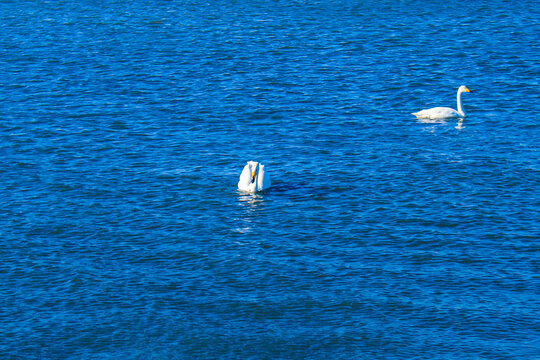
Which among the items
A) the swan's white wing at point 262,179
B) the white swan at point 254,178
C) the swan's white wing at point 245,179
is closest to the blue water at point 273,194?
the swan's white wing at point 262,179

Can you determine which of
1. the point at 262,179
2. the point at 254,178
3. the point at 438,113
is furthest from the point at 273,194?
the point at 438,113

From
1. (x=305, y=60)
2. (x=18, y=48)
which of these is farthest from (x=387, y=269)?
(x=18, y=48)

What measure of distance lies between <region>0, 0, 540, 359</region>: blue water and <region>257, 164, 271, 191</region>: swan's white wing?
0.46m

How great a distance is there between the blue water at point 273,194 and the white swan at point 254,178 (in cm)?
58

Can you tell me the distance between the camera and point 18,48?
69125 mm

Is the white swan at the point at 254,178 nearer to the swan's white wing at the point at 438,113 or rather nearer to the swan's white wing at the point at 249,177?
the swan's white wing at the point at 249,177

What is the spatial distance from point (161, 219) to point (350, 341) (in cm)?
1243

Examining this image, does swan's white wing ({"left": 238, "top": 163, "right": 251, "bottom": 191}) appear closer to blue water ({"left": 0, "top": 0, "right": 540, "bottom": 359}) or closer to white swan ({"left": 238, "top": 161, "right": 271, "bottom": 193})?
white swan ({"left": 238, "top": 161, "right": 271, "bottom": 193})

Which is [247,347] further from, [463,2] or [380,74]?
[463,2]

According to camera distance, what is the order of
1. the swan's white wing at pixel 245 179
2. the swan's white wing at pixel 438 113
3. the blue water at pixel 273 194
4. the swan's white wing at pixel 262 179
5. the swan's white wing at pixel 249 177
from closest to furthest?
the blue water at pixel 273 194, the swan's white wing at pixel 262 179, the swan's white wing at pixel 249 177, the swan's white wing at pixel 245 179, the swan's white wing at pixel 438 113

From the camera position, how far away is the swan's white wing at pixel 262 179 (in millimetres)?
41812

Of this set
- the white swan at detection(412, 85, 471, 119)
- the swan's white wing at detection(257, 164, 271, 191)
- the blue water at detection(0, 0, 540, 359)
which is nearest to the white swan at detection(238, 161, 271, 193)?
the swan's white wing at detection(257, 164, 271, 191)

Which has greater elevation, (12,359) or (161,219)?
(161,219)

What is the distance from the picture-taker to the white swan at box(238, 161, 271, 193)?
137 ft
